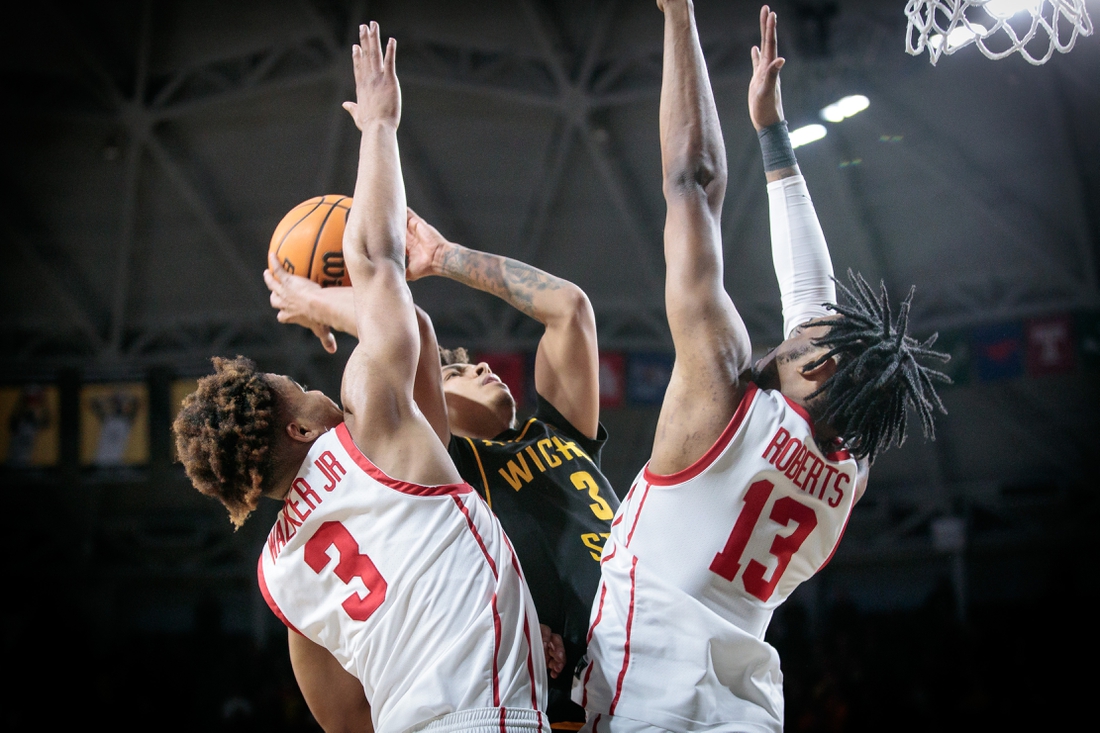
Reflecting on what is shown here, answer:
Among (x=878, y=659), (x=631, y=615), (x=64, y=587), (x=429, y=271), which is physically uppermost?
(x=429, y=271)

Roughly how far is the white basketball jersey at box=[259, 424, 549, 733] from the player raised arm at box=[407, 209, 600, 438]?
100 cm

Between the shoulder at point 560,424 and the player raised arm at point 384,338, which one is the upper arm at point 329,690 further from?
the shoulder at point 560,424

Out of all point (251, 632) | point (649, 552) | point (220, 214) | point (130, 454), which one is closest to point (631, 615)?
point (649, 552)

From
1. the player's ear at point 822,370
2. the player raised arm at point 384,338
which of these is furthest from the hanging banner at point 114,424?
the player's ear at point 822,370

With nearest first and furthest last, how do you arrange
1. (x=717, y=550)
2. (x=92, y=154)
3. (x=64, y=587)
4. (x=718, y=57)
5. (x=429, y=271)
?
(x=717, y=550) → (x=429, y=271) → (x=718, y=57) → (x=92, y=154) → (x=64, y=587)

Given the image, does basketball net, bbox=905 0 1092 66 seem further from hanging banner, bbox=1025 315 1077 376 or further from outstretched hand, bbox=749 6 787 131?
hanging banner, bbox=1025 315 1077 376

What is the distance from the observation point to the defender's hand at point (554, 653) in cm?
239

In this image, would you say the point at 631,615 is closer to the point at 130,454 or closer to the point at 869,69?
the point at 869,69

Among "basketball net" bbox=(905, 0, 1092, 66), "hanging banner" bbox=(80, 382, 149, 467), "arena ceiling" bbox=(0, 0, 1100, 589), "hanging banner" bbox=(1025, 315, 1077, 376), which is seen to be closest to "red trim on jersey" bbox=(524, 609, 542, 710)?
"basketball net" bbox=(905, 0, 1092, 66)

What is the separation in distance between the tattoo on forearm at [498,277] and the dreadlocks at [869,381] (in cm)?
122

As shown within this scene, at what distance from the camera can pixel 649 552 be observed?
2.03 meters

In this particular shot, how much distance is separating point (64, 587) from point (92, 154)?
16.7ft

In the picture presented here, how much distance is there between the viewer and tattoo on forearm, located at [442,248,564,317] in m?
3.03

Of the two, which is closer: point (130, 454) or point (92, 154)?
point (92, 154)
